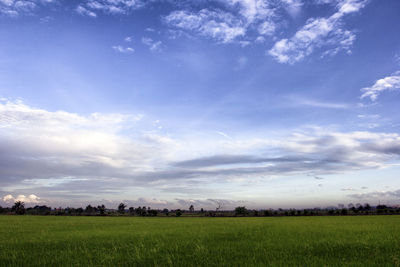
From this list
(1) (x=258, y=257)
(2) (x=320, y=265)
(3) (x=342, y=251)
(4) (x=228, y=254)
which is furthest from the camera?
(3) (x=342, y=251)

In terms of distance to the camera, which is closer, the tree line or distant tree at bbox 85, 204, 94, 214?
the tree line

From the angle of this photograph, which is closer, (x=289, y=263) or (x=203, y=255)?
(x=289, y=263)

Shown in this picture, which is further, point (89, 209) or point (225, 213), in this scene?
point (89, 209)

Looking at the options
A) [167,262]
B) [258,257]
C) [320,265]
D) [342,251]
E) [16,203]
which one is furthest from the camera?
[16,203]

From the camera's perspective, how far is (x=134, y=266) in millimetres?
8062

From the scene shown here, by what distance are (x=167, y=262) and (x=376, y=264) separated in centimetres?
658

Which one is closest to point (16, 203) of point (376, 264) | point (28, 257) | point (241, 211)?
→ point (241, 211)

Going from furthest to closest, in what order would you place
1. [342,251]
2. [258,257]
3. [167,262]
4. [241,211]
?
[241,211] → [342,251] → [258,257] → [167,262]

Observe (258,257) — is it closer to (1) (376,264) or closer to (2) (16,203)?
(1) (376,264)

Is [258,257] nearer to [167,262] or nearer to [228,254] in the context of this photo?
[228,254]

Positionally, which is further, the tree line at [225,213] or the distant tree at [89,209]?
the distant tree at [89,209]

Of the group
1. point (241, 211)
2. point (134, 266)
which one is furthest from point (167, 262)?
point (241, 211)

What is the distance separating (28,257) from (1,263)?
4.11 feet

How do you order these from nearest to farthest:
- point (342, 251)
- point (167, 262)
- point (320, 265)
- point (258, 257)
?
point (320, 265) → point (167, 262) → point (258, 257) → point (342, 251)
